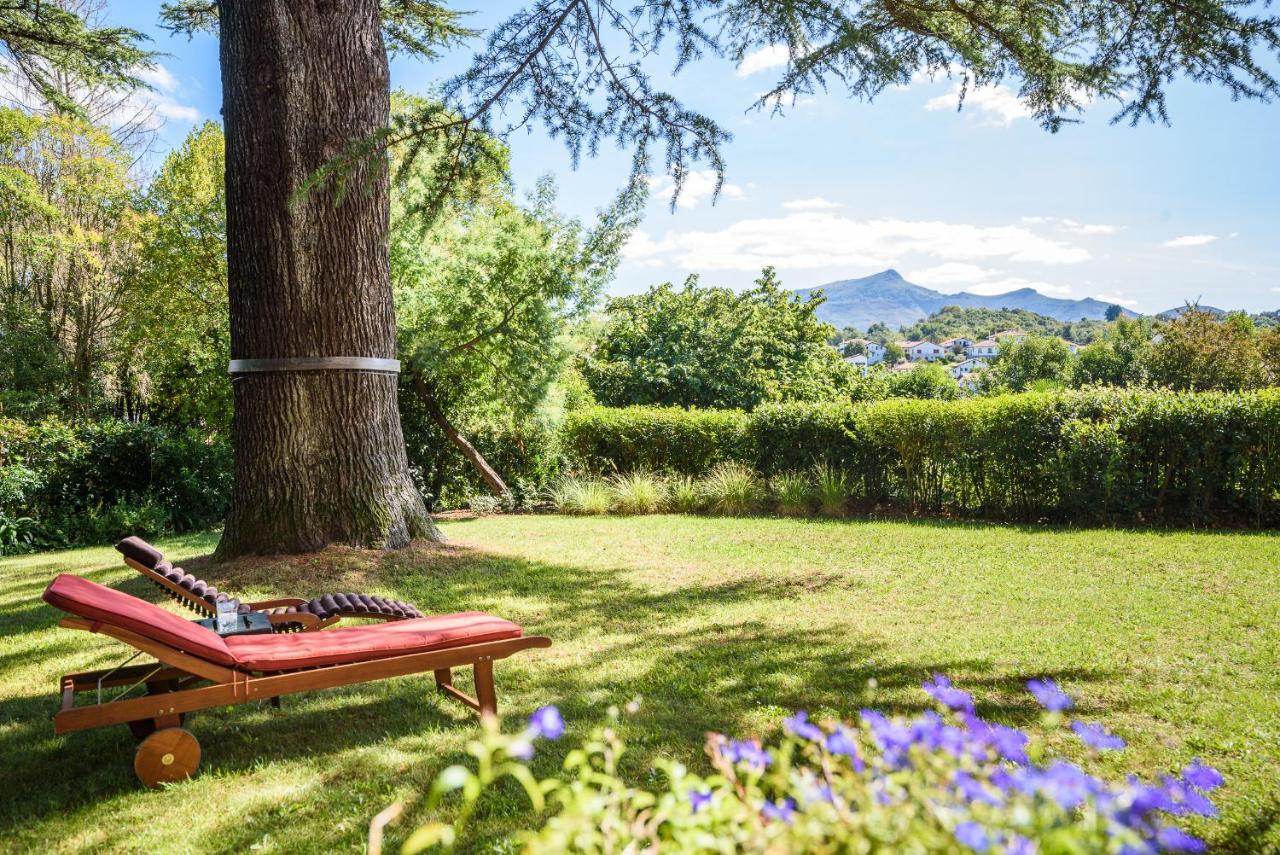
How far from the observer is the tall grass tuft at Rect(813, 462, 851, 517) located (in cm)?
1169

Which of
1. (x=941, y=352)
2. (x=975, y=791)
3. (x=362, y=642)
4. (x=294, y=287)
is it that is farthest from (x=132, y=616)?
(x=941, y=352)

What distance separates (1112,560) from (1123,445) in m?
2.75

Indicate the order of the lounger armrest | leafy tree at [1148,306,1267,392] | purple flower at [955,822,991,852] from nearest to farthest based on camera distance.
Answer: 1. purple flower at [955,822,991,852]
2. the lounger armrest
3. leafy tree at [1148,306,1267,392]

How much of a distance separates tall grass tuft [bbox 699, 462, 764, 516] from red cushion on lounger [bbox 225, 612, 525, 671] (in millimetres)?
8532

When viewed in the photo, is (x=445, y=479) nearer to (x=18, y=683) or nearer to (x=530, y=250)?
(x=530, y=250)

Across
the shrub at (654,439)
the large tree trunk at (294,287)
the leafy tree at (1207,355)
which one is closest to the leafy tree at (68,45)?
the large tree trunk at (294,287)

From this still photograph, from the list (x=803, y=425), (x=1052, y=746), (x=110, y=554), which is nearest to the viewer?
(x=1052, y=746)

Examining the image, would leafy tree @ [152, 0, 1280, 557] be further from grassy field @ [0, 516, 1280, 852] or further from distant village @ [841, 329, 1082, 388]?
distant village @ [841, 329, 1082, 388]

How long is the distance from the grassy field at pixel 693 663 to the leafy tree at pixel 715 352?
773 inches

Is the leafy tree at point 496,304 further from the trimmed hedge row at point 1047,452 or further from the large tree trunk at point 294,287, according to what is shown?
the large tree trunk at point 294,287

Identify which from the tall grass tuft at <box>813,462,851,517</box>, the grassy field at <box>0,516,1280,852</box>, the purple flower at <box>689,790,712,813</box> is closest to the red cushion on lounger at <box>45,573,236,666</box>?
the grassy field at <box>0,516,1280,852</box>

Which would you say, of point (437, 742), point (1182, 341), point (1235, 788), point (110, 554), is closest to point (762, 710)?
point (437, 742)

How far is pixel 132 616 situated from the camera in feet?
10.2

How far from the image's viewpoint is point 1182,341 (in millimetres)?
45844
